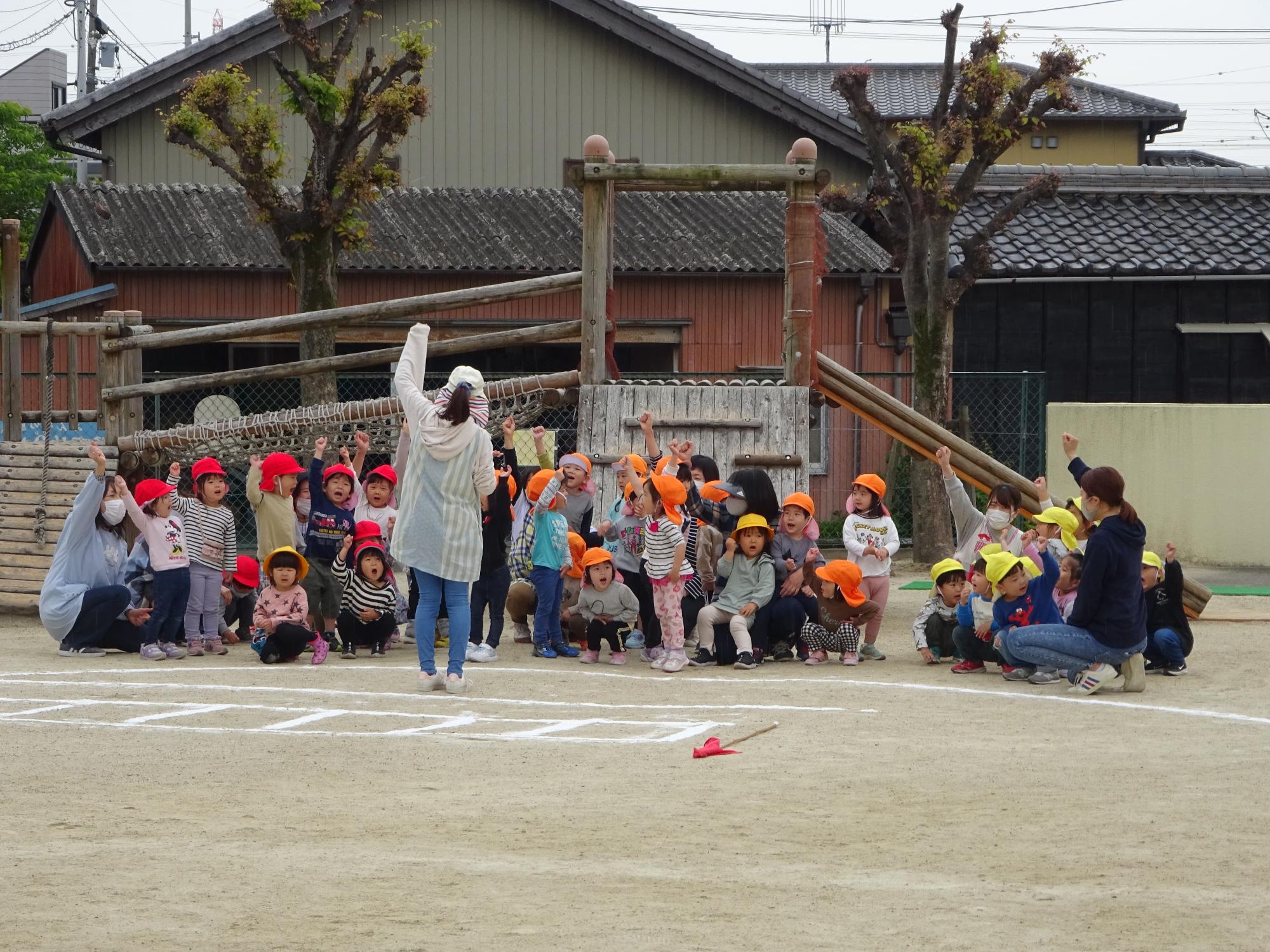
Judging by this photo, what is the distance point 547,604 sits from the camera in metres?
10.2

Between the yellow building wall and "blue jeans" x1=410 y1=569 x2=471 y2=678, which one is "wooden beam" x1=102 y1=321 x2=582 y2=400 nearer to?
"blue jeans" x1=410 y1=569 x2=471 y2=678

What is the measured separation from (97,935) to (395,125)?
1238 centimetres

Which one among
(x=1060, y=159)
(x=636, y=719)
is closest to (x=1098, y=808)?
(x=636, y=719)

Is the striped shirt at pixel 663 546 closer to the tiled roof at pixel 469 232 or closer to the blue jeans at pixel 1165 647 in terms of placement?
the blue jeans at pixel 1165 647

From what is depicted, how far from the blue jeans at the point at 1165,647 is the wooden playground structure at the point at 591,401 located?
1934mm

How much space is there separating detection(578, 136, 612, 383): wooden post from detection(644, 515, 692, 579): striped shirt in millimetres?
2275

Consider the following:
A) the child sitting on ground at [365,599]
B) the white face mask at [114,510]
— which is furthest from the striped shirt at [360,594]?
the white face mask at [114,510]

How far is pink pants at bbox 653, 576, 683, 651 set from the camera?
31.5 ft

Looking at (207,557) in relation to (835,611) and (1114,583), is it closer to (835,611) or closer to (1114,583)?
(835,611)

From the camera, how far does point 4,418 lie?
12.9 metres

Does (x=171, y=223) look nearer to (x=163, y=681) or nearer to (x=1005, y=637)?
(x=163, y=681)

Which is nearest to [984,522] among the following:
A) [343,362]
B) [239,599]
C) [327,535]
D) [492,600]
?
[492,600]

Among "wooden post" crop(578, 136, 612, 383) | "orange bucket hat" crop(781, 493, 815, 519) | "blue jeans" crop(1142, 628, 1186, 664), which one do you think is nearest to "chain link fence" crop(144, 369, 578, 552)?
"wooden post" crop(578, 136, 612, 383)

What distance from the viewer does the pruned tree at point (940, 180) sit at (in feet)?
51.1
